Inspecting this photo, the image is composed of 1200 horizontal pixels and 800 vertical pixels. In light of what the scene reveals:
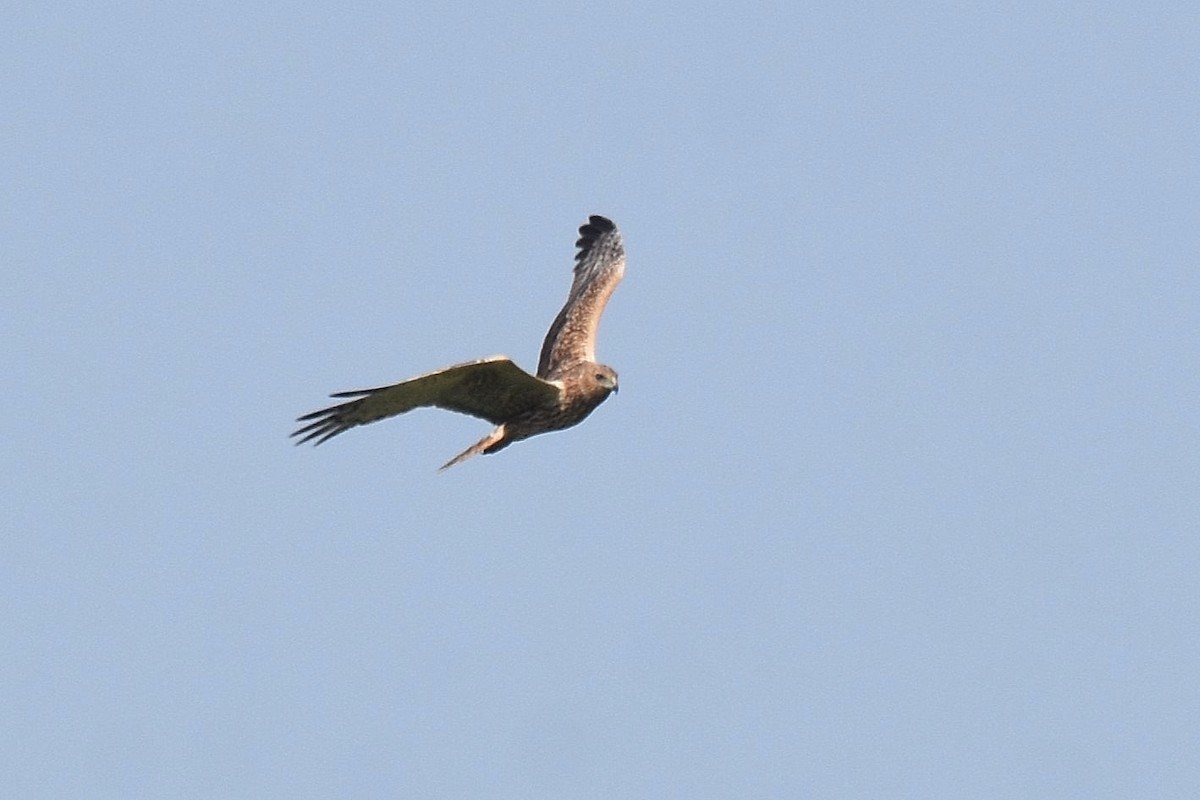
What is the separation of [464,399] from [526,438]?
36.9 inches

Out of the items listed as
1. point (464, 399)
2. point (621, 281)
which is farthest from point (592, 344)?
point (464, 399)

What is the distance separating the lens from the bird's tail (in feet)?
49.9

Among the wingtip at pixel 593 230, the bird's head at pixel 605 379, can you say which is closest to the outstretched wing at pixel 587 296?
the wingtip at pixel 593 230

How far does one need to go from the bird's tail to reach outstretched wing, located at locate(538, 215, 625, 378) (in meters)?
1.79

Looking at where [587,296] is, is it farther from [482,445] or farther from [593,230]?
[482,445]

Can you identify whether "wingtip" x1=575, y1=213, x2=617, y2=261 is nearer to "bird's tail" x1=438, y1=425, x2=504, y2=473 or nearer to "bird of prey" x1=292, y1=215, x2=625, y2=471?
"bird of prey" x1=292, y1=215, x2=625, y2=471

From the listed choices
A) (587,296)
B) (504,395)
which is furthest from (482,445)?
(587,296)

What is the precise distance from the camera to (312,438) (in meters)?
14.6

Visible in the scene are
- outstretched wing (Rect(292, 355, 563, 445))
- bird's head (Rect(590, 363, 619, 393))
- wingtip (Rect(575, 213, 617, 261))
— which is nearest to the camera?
outstretched wing (Rect(292, 355, 563, 445))

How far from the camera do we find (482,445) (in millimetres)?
15320

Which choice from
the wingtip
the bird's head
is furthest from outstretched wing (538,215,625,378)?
the bird's head

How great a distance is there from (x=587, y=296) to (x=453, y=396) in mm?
4267

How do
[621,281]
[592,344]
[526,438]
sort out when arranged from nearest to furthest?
[526,438] → [592,344] → [621,281]

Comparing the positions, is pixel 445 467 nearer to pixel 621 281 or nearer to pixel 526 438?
pixel 526 438
